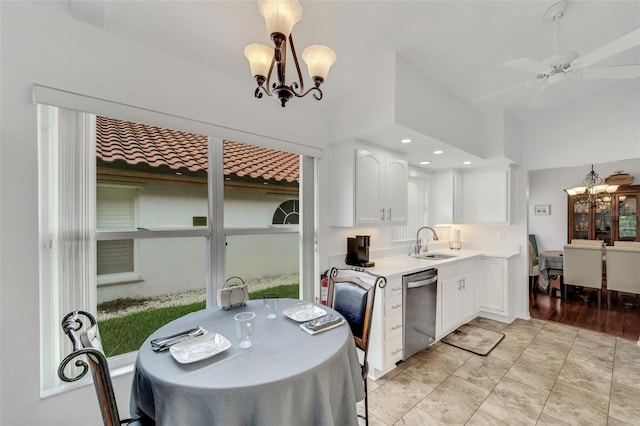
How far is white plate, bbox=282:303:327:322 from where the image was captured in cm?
163

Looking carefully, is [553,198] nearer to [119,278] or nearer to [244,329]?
[244,329]

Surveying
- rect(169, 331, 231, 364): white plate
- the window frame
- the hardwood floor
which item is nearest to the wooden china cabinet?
the hardwood floor

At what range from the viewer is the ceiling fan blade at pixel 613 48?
1.47 meters

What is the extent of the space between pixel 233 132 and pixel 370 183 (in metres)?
1.42

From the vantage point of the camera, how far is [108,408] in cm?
96

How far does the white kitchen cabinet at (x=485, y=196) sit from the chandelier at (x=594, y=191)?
3225 mm

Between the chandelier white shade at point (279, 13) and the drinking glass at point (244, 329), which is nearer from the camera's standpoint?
the chandelier white shade at point (279, 13)

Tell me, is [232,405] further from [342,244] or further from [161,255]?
[342,244]

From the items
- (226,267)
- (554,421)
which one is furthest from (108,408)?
(554,421)

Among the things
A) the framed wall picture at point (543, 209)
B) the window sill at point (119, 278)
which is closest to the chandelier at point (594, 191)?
the framed wall picture at point (543, 209)

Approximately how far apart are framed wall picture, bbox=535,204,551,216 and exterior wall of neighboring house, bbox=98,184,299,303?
281 inches

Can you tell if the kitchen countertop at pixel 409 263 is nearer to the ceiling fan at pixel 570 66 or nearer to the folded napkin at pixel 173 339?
the folded napkin at pixel 173 339

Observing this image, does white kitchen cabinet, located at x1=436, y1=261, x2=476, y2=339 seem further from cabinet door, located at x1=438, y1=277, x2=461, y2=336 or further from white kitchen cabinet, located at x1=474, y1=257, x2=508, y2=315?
white kitchen cabinet, located at x1=474, y1=257, x2=508, y2=315

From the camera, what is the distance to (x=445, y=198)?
409 cm
